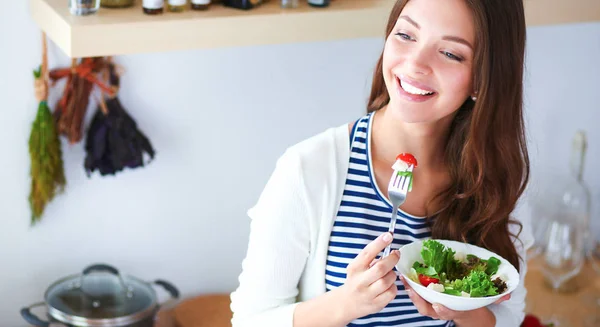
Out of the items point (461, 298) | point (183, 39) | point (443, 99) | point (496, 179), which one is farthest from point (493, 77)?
point (183, 39)

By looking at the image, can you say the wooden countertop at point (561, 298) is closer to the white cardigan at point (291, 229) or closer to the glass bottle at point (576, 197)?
the glass bottle at point (576, 197)

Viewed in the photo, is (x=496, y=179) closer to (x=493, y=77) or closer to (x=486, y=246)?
(x=486, y=246)

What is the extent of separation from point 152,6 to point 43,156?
0.46m

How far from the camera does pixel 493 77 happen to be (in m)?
1.22

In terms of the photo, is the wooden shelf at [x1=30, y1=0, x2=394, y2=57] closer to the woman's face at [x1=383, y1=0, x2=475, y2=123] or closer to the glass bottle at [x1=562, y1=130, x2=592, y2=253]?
the woman's face at [x1=383, y1=0, x2=475, y2=123]

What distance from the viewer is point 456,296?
1186 millimetres

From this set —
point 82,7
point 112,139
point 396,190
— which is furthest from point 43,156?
point 396,190

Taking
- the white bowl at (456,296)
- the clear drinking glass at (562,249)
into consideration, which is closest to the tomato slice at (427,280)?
the white bowl at (456,296)

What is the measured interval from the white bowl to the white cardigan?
0.42 feet

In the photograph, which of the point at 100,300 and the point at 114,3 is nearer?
the point at 114,3

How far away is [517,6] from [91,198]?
3.62ft

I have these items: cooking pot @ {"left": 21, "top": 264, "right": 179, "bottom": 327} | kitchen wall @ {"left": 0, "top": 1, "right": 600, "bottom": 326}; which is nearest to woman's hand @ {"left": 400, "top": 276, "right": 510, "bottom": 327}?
kitchen wall @ {"left": 0, "top": 1, "right": 600, "bottom": 326}

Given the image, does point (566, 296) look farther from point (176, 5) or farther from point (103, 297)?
point (176, 5)

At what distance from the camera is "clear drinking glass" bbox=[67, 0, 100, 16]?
4.84ft
